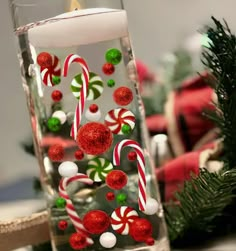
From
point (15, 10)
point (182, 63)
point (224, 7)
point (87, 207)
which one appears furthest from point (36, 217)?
point (224, 7)

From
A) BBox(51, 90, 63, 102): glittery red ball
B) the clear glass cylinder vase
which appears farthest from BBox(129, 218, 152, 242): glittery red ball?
BBox(51, 90, 63, 102): glittery red ball

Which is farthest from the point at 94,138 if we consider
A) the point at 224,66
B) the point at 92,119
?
the point at 224,66

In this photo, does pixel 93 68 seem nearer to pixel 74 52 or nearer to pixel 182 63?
pixel 74 52

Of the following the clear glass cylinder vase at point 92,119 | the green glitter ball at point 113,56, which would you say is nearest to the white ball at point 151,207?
the clear glass cylinder vase at point 92,119

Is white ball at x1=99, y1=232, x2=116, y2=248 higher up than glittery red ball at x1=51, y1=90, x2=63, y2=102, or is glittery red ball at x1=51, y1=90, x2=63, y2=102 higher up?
glittery red ball at x1=51, y1=90, x2=63, y2=102

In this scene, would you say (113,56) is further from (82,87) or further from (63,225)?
(63,225)

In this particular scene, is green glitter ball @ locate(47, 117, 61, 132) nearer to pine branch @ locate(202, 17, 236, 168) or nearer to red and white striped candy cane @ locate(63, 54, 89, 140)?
red and white striped candy cane @ locate(63, 54, 89, 140)
